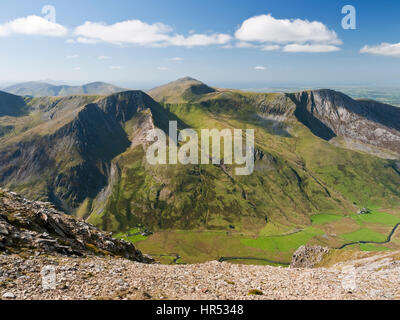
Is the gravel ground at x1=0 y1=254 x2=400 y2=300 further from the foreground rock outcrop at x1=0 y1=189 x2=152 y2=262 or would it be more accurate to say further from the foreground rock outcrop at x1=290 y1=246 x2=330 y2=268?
the foreground rock outcrop at x1=290 y1=246 x2=330 y2=268

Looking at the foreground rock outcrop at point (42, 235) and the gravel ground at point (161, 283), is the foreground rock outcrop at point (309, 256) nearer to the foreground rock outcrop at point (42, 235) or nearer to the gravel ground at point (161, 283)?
the gravel ground at point (161, 283)

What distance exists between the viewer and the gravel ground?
20328 mm

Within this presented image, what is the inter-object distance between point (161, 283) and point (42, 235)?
62.5 feet

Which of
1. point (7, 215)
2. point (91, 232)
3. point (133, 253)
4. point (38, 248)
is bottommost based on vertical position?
point (133, 253)

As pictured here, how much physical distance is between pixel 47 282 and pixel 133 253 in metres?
29.4

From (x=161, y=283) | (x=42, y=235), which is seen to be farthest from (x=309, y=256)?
(x=42, y=235)

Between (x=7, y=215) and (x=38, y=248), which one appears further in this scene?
(x=7, y=215)

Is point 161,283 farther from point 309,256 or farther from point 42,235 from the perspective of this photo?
point 309,256

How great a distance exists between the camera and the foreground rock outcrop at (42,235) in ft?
93.0

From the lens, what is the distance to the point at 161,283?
81.1 ft

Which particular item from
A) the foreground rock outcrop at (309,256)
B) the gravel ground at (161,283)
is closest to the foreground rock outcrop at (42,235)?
the gravel ground at (161,283)
